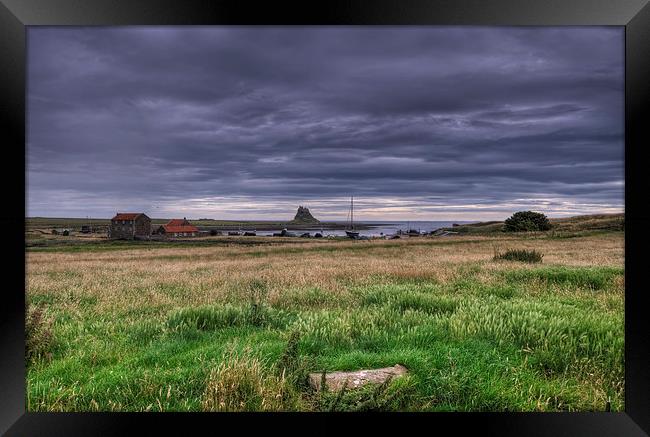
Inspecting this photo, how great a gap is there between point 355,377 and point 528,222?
3279 centimetres

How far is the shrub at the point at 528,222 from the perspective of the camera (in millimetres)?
32491

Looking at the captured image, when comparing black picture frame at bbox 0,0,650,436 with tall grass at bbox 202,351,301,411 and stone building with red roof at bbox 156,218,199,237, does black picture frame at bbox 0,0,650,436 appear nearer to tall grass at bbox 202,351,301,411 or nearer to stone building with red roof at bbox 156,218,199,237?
tall grass at bbox 202,351,301,411

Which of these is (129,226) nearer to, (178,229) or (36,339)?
(178,229)

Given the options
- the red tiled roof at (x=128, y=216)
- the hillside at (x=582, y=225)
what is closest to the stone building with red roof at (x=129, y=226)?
the red tiled roof at (x=128, y=216)

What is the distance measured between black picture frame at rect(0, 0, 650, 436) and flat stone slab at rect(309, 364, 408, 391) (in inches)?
14.9

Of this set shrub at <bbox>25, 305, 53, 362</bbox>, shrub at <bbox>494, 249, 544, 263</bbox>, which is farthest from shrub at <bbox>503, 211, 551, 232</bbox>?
shrub at <bbox>25, 305, 53, 362</bbox>

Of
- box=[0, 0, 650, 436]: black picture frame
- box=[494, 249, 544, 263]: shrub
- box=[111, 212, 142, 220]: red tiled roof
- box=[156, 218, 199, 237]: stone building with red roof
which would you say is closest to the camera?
box=[0, 0, 650, 436]: black picture frame

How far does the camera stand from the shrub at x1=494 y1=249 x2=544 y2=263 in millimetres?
14000

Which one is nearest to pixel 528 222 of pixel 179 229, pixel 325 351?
pixel 179 229

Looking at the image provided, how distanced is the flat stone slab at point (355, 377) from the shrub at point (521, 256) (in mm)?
11426

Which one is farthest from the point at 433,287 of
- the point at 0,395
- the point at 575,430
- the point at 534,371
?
the point at 0,395

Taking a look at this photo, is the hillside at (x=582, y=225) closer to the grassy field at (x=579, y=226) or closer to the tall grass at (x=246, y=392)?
the grassy field at (x=579, y=226)
